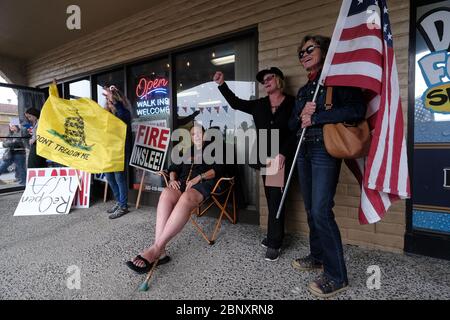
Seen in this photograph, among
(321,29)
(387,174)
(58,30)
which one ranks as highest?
(58,30)

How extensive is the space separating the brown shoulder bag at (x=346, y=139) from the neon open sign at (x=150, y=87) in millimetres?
2818

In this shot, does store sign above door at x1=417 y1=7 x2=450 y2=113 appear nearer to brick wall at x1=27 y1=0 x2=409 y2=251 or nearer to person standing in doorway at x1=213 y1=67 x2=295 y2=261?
brick wall at x1=27 y1=0 x2=409 y2=251

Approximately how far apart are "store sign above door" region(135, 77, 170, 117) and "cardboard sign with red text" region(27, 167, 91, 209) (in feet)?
4.11

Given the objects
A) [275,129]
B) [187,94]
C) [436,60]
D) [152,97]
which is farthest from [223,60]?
[436,60]

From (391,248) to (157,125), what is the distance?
10.5 ft

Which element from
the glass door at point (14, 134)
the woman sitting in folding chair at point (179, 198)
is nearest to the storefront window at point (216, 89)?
the woman sitting in folding chair at point (179, 198)

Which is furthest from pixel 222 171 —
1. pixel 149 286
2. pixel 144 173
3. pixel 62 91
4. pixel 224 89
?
pixel 62 91

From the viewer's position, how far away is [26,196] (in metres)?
3.83

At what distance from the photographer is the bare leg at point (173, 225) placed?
197 centimetres

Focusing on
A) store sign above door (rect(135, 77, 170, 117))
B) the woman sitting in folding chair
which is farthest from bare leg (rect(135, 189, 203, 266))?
store sign above door (rect(135, 77, 170, 117))

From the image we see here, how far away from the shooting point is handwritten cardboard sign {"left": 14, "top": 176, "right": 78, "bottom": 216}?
145 inches

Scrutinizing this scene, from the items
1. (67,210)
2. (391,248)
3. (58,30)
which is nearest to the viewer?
(391,248)

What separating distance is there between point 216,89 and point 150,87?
3.92ft

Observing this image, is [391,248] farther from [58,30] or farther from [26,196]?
[58,30]
